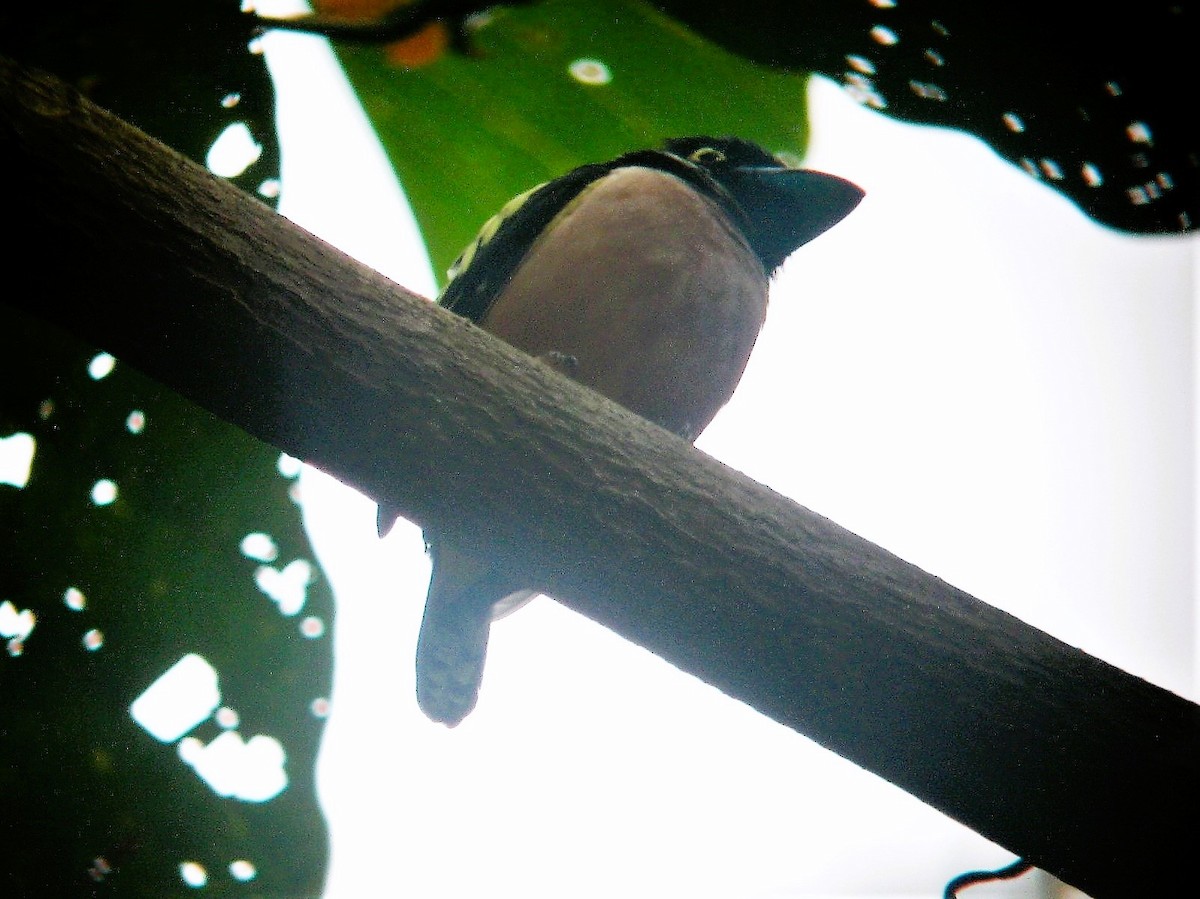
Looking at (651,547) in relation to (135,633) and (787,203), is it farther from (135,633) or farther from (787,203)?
(787,203)

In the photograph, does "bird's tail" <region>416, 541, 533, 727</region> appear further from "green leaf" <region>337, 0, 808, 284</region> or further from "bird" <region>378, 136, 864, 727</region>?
"green leaf" <region>337, 0, 808, 284</region>

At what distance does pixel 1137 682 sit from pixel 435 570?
1842mm

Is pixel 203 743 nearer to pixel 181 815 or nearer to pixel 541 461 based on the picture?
pixel 181 815

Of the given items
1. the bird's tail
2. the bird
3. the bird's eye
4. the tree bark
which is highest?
the tree bark

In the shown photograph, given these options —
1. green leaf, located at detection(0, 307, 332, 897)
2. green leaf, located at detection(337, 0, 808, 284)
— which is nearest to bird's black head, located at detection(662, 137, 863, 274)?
green leaf, located at detection(337, 0, 808, 284)

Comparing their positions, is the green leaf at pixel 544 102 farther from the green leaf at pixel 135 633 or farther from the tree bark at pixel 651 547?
the tree bark at pixel 651 547

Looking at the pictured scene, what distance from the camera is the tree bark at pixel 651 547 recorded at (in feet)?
4.65

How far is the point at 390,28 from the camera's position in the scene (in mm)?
2080

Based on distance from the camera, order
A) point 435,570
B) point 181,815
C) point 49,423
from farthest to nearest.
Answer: point 435,570 → point 181,815 → point 49,423

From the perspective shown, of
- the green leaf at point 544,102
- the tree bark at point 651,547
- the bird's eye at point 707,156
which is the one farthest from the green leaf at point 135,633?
the bird's eye at point 707,156

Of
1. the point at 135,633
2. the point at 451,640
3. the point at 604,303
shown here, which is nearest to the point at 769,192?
the point at 604,303

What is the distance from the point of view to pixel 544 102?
8.52ft

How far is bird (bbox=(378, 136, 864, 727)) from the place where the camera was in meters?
2.67

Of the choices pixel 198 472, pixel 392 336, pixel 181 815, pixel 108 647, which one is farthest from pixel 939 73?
pixel 181 815
